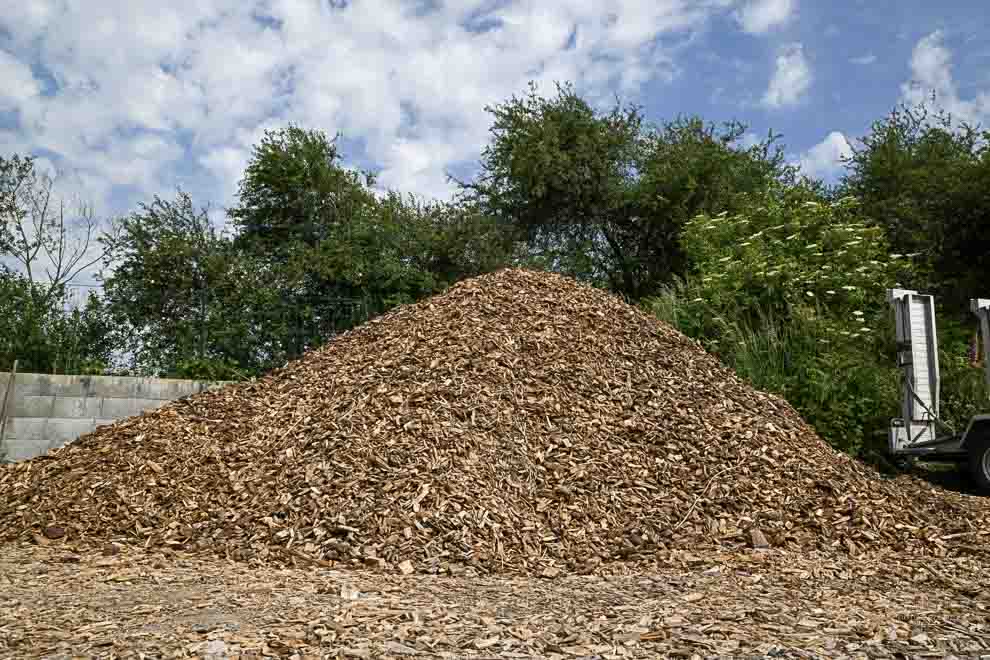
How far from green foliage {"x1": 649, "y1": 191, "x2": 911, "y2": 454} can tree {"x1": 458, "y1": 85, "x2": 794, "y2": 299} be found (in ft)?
6.34

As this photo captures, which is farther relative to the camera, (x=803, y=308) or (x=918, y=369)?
(x=803, y=308)

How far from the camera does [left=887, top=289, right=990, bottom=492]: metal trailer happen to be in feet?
23.2

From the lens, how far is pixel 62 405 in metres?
7.02

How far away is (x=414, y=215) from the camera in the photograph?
38.5 feet

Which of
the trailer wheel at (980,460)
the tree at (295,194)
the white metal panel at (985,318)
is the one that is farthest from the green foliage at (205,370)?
the white metal panel at (985,318)

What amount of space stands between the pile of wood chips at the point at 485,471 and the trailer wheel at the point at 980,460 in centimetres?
66

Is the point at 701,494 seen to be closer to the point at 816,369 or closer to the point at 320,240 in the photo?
the point at 816,369

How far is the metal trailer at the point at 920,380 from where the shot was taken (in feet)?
23.2

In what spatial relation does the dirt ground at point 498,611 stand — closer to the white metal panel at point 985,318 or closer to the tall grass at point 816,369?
the tall grass at point 816,369

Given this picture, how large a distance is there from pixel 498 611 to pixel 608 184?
13.2 meters

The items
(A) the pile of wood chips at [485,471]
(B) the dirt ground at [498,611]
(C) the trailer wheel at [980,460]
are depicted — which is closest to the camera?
(B) the dirt ground at [498,611]

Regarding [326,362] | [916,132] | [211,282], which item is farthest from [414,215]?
[916,132]

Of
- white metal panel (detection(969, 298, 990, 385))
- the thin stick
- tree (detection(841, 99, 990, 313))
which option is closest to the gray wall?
the thin stick

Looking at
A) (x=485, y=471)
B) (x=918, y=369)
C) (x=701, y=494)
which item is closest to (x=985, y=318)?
(x=918, y=369)
